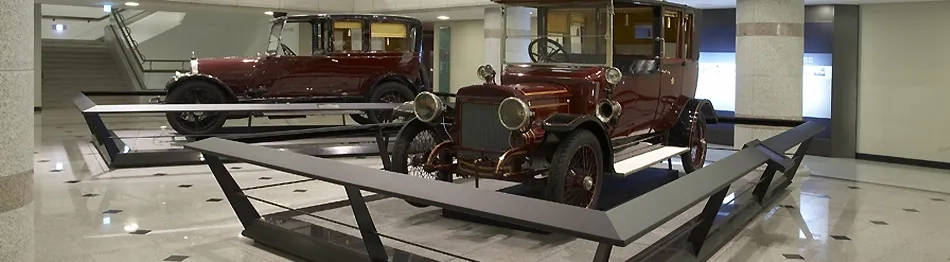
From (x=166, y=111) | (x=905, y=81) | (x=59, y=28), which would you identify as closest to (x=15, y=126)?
(x=166, y=111)

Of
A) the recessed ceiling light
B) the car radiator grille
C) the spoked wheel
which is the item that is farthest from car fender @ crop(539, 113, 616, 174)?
the recessed ceiling light

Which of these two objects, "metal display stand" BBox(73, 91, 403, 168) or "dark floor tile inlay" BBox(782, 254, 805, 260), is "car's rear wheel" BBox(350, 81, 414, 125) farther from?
"dark floor tile inlay" BBox(782, 254, 805, 260)

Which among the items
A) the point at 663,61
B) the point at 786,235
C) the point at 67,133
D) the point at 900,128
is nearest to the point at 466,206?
the point at 786,235

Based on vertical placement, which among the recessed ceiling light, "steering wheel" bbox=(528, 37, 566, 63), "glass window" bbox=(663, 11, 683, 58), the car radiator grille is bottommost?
the car radiator grille

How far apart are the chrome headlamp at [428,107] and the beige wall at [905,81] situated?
21.2 ft

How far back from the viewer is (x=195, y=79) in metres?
9.43

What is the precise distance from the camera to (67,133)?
34.3ft

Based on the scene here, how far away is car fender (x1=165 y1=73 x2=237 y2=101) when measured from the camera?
30.8 feet

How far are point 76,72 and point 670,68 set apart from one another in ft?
48.7

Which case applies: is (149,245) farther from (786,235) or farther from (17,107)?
(786,235)

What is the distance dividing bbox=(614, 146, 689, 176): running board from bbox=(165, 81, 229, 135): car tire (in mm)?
5601

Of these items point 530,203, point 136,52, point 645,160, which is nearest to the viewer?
point 530,203

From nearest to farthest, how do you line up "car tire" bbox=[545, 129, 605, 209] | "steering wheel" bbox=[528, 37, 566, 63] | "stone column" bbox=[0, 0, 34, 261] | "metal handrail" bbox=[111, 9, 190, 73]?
1. "stone column" bbox=[0, 0, 34, 261]
2. "car tire" bbox=[545, 129, 605, 209]
3. "steering wheel" bbox=[528, 37, 566, 63]
4. "metal handrail" bbox=[111, 9, 190, 73]

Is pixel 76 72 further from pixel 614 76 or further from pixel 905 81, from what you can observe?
pixel 905 81
